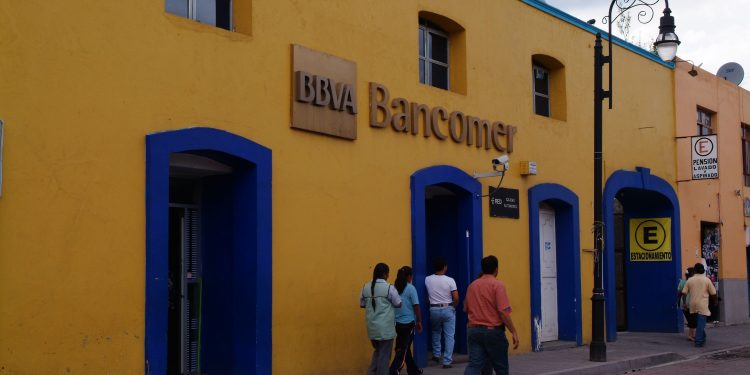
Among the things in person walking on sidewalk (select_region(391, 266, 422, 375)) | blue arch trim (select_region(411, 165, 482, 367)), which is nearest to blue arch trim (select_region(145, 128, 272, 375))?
person walking on sidewalk (select_region(391, 266, 422, 375))

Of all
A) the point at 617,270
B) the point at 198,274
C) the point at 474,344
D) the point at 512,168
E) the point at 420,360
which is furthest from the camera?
the point at 617,270

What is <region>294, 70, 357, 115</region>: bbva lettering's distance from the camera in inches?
465

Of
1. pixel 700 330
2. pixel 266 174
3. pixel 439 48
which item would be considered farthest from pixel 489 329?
pixel 700 330

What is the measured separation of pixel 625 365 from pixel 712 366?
1.56 meters

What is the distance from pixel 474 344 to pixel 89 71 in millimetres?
5148

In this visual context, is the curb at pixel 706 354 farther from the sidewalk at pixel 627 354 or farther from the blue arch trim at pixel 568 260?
the blue arch trim at pixel 568 260

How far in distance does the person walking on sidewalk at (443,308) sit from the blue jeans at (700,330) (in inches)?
276

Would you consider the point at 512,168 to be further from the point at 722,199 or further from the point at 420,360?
the point at 722,199

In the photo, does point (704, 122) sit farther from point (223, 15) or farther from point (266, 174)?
point (223, 15)

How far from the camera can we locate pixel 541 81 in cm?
1800

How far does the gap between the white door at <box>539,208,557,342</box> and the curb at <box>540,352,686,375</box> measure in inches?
84.2

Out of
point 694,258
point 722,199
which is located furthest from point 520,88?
point 722,199

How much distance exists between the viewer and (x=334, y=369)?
12102mm

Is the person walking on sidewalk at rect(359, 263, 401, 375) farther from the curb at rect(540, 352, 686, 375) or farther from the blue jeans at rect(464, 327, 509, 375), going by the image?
the curb at rect(540, 352, 686, 375)
